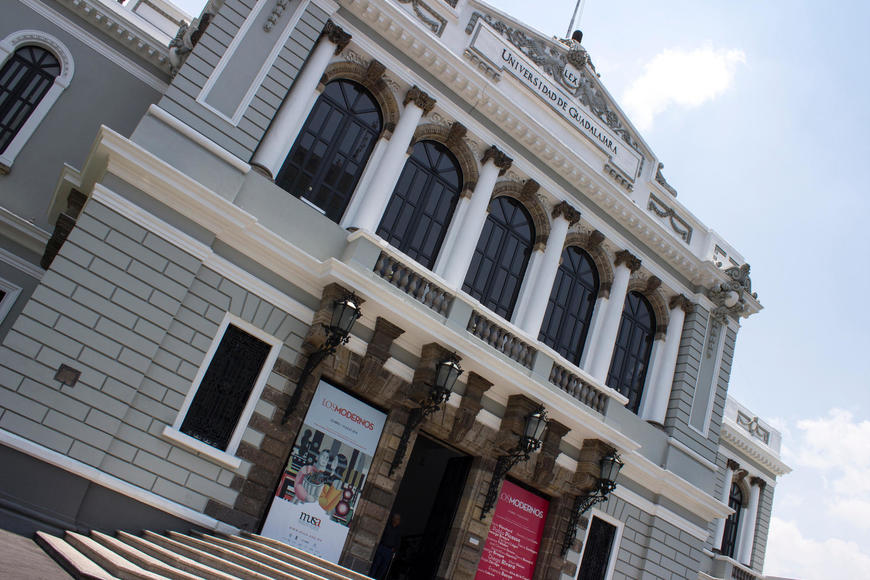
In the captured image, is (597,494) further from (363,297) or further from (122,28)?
(122,28)

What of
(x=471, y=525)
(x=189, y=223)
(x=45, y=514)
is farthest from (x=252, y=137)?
(x=471, y=525)

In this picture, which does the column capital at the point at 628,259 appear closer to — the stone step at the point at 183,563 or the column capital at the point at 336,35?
the column capital at the point at 336,35

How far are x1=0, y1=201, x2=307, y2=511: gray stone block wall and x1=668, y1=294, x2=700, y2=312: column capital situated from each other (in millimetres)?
12371

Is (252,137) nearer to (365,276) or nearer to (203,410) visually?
(365,276)

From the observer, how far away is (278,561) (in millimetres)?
9969

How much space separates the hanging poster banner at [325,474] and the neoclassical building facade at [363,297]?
0.05 metres

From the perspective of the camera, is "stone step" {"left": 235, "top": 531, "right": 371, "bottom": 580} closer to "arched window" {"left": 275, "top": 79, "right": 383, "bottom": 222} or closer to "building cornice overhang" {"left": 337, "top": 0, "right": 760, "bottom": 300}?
"arched window" {"left": 275, "top": 79, "right": 383, "bottom": 222}

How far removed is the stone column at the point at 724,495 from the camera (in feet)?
80.1

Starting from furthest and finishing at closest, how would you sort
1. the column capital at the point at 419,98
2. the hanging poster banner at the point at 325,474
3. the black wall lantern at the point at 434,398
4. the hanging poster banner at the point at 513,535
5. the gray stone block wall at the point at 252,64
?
the column capital at the point at 419,98, the hanging poster banner at the point at 513,535, the black wall lantern at the point at 434,398, the gray stone block wall at the point at 252,64, the hanging poster banner at the point at 325,474

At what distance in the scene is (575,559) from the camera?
15086 mm

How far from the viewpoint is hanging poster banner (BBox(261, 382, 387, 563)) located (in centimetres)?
1186

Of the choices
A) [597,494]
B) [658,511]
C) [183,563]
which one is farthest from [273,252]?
[658,511]

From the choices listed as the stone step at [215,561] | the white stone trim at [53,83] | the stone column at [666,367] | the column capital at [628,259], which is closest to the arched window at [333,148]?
the white stone trim at [53,83]

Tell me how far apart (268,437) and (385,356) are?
2588mm
